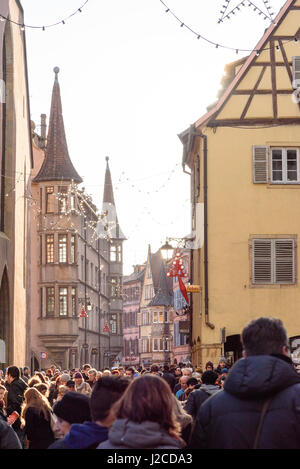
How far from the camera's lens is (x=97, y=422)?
17.6 ft

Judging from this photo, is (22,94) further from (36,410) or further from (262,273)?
(36,410)

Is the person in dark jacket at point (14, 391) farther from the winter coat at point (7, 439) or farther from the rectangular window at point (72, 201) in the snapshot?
the rectangular window at point (72, 201)

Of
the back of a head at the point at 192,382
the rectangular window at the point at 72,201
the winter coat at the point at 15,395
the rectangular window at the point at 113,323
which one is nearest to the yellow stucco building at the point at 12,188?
the winter coat at the point at 15,395

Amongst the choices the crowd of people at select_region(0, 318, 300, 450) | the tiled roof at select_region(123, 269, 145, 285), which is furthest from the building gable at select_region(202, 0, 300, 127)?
the tiled roof at select_region(123, 269, 145, 285)

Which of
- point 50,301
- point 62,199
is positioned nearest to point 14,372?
point 62,199

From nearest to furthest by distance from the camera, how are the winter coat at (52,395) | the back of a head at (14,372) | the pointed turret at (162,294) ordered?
1. the back of a head at (14,372)
2. the winter coat at (52,395)
3. the pointed turret at (162,294)

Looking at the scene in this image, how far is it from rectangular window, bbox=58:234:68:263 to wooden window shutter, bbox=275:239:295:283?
3314cm

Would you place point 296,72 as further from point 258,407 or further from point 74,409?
point 258,407

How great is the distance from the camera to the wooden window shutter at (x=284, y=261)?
27.3 m

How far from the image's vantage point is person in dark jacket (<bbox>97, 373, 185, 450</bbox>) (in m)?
4.60

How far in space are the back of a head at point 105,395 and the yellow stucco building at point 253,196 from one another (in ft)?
70.5

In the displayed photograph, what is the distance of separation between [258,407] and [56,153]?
56236 mm

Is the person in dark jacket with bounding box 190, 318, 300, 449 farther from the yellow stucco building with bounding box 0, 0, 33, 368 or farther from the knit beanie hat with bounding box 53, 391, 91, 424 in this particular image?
the yellow stucco building with bounding box 0, 0, 33, 368

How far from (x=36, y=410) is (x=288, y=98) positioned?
1902cm
